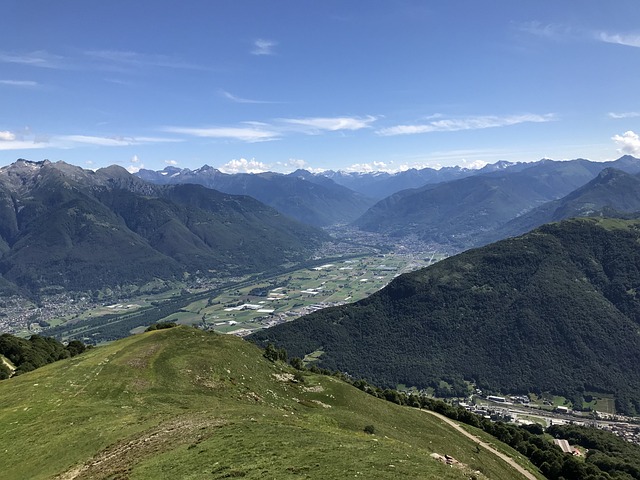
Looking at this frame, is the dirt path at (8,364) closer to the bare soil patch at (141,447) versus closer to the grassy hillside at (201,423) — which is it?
the grassy hillside at (201,423)

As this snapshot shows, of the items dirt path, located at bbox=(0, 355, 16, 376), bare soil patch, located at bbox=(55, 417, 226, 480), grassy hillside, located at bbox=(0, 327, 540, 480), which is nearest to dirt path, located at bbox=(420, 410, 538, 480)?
grassy hillside, located at bbox=(0, 327, 540, 480)

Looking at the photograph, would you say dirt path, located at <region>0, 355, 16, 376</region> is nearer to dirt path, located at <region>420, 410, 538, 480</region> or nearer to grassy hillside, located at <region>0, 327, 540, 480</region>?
grassy hillside, located at <region>0, 327, 540, 480</region>

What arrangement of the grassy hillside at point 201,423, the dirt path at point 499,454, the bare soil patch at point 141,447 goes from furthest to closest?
the dirt path at point 499,454, the bare soil patch at point 141,447, the grassy hillside at point 201,423

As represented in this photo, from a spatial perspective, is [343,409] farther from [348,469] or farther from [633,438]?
[633,438]

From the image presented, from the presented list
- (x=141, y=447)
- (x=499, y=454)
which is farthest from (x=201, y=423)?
(x=499, y=454)

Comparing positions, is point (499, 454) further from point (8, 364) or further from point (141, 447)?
point (8, 364)

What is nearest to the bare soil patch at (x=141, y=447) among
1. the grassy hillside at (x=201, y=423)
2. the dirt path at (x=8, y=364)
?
the grassy hillside at (x=201, y=423)

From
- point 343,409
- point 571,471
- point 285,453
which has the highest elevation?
point 285,453

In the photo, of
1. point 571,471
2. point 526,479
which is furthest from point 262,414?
point 571,471
